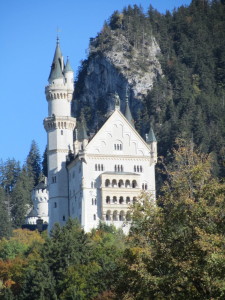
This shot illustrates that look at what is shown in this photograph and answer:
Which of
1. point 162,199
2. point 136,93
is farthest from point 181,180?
point 136,93

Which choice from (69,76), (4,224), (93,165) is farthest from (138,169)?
(4,224)

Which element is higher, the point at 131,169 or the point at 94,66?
the point at 94,66

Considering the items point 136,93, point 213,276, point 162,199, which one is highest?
point 136,93

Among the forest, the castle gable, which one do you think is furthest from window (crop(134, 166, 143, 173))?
the forest

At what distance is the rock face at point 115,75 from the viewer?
17750 centimetres

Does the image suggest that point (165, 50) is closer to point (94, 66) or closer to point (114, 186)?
point (94, 66)

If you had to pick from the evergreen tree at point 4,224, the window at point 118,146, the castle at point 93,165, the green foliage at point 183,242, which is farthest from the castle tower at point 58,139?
the green foliage at point 183,242

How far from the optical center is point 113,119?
120625mm

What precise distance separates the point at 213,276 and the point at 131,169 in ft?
263

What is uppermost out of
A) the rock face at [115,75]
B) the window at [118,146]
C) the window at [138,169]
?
the rock face at [115,75]

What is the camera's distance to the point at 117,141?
393ft

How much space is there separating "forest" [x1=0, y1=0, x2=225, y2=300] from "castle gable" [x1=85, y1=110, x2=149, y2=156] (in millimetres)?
12878

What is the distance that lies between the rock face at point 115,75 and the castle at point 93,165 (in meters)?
50.0

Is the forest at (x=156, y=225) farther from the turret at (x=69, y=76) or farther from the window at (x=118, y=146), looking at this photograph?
the turret at (x=69, y=76)
